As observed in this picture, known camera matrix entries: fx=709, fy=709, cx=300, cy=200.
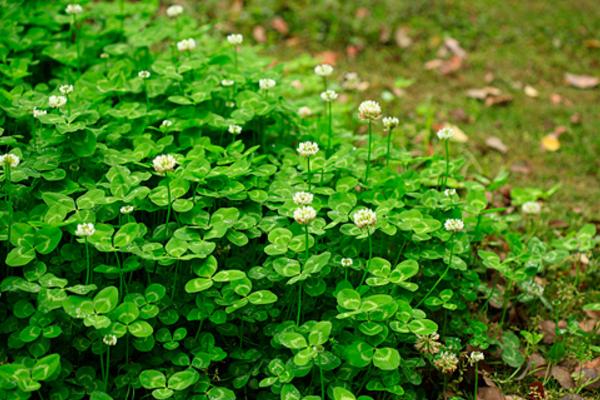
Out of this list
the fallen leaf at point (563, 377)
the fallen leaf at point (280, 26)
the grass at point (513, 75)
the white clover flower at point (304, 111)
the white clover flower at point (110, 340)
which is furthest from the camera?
the fallen leaf at point (280, 26)

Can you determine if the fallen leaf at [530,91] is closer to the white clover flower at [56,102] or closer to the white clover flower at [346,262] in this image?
the white clover flower at [346,262]

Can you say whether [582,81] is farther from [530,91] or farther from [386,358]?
[386,358]

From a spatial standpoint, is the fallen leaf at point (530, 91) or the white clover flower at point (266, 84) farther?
the fallen leaf at point (530, 91)

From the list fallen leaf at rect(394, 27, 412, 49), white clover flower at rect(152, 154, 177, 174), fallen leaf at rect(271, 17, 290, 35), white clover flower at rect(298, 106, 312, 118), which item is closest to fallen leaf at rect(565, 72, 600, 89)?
fallen leaf at rect(394, 27, 412, 49)

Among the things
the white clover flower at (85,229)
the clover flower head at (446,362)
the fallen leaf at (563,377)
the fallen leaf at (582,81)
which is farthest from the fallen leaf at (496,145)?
the white clover flower at (85,229)

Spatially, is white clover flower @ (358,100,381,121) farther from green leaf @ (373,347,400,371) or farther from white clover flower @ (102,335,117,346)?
white clover flower @ (102,335,117,346)

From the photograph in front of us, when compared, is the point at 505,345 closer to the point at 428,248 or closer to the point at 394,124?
the point at 428,248

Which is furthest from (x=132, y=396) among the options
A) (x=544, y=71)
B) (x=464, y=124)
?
(x=544, y=71)

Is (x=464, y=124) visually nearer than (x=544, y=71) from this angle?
Yes

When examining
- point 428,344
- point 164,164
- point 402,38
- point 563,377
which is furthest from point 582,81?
point 164,164
